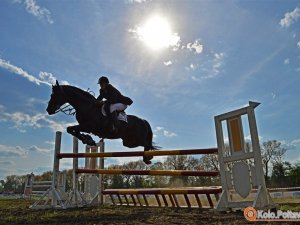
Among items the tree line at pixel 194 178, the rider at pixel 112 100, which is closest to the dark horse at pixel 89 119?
the rider at pixel 112 100

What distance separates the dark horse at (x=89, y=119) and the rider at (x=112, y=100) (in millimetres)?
109

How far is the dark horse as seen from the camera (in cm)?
499

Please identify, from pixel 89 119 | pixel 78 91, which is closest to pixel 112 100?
pixel 89 119

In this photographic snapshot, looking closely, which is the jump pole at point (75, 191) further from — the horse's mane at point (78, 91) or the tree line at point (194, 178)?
the tree line at point (194, 178)

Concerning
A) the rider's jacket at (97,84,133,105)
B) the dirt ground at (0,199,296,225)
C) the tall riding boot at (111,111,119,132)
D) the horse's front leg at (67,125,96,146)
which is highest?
the rider's jacket at (97,84,133,105)

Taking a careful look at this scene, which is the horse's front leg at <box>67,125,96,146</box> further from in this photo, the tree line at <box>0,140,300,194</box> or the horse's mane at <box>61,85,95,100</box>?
the tree line at <box>0,140,300,194</box>

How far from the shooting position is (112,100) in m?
5.23

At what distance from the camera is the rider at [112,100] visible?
5.07 m

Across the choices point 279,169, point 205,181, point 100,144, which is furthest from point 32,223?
point 279,169

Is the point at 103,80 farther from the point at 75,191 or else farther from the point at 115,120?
the point at 75,191

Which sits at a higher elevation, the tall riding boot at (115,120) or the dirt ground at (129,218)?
the tall riding boot at (115,120)

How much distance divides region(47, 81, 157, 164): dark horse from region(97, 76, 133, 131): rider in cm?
11

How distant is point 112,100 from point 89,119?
544 millimetres

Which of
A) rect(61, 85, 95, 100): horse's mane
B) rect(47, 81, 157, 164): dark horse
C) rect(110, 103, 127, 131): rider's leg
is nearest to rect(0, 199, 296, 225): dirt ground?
rect(47, 81, 157, 164): dark horse
